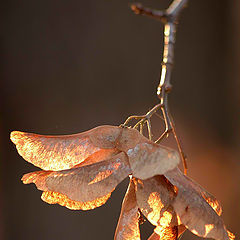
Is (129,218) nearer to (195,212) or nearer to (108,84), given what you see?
(195,212)

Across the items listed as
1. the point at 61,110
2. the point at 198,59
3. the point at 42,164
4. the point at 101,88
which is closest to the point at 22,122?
the point at 61,110

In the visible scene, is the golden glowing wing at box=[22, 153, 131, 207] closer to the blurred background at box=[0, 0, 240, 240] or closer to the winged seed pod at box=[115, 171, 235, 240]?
the winged seed pod at box=[115, 171, 235, 240]

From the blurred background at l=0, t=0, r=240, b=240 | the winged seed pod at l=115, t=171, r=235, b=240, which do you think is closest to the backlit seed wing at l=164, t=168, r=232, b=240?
the winged seed pod at l=115, t=171, r=235, b=240

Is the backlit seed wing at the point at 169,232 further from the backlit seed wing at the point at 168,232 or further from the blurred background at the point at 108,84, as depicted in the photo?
the blurred background at the point at 108,84

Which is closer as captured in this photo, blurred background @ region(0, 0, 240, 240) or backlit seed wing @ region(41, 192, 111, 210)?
backlit seed wing @ region(41, 192, 111, 210)

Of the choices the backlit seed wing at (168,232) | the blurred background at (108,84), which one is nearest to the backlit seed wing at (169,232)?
the backlit seed wing at (168,232)

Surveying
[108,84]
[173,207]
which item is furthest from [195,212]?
[108,84]
